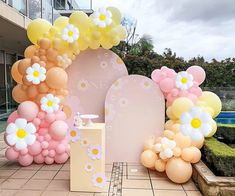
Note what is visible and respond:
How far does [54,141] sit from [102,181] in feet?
4.41

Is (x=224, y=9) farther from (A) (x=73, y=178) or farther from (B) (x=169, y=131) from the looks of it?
(A) (x=73, y=178)

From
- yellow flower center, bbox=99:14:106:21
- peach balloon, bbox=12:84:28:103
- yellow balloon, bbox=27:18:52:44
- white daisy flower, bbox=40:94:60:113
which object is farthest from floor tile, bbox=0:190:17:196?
yellow flower center, bbox=99:14:106:21

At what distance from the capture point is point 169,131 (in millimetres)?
4164

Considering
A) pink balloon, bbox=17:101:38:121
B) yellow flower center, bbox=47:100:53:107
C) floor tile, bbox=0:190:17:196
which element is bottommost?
floor tile, bbox=0:190:17:196

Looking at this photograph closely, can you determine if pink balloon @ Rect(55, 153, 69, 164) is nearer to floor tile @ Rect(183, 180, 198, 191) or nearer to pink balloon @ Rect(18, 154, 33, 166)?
pink balloon @ Rect(18, 154, 33, 166)

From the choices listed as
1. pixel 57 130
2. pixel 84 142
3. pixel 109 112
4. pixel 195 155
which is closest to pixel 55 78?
pixel 57 130

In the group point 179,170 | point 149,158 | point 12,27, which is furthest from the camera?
point 12,27

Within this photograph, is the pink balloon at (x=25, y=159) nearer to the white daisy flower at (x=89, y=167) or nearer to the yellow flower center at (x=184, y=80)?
the white daisy flower at (x=89, y=167)

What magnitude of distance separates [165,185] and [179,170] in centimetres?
33

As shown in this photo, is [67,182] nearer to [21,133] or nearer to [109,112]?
[21,133]

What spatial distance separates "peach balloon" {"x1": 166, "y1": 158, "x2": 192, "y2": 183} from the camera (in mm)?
3646

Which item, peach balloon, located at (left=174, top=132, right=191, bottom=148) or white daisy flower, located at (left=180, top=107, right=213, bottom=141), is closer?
white daisy flower, located at (left=180, top=107, right=213, bottom=141)

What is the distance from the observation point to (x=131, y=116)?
15.3ft

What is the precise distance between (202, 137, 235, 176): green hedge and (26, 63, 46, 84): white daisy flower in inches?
114
